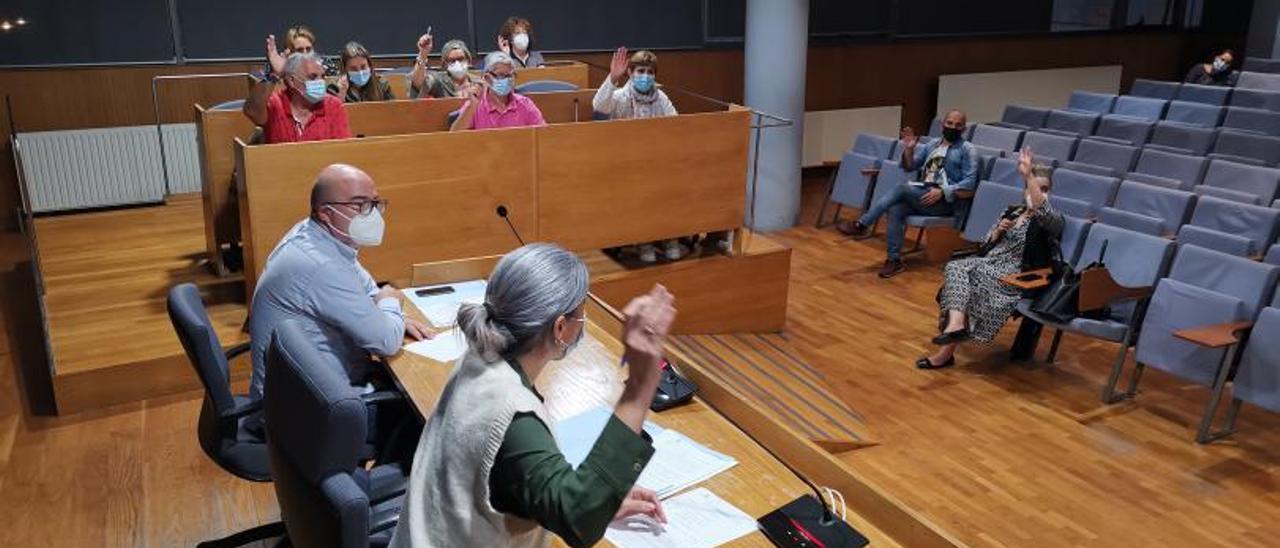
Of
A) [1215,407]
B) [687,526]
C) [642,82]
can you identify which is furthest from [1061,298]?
[687,526]

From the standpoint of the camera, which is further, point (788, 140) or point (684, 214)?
point (788, 140)

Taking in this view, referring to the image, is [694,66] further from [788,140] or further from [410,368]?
[410,368]

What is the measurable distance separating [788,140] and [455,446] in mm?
6560

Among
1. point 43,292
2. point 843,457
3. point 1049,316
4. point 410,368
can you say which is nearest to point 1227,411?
point 1049,316

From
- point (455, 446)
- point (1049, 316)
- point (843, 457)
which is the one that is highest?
point (455, 446)

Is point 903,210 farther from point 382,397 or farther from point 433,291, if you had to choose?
point 382,397

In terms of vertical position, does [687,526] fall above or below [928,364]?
above

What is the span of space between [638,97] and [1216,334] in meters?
2.99

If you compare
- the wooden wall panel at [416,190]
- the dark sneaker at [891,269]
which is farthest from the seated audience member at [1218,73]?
the wooden wall panel at [416,190]

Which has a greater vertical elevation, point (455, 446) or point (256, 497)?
point (455, 446)

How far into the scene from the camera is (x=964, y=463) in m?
4.25

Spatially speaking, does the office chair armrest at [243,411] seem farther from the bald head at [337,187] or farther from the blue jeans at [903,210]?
the blue jeans at [903,210]

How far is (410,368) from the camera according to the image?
9.29ft

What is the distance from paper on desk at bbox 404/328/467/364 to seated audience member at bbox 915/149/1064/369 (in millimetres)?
3072
